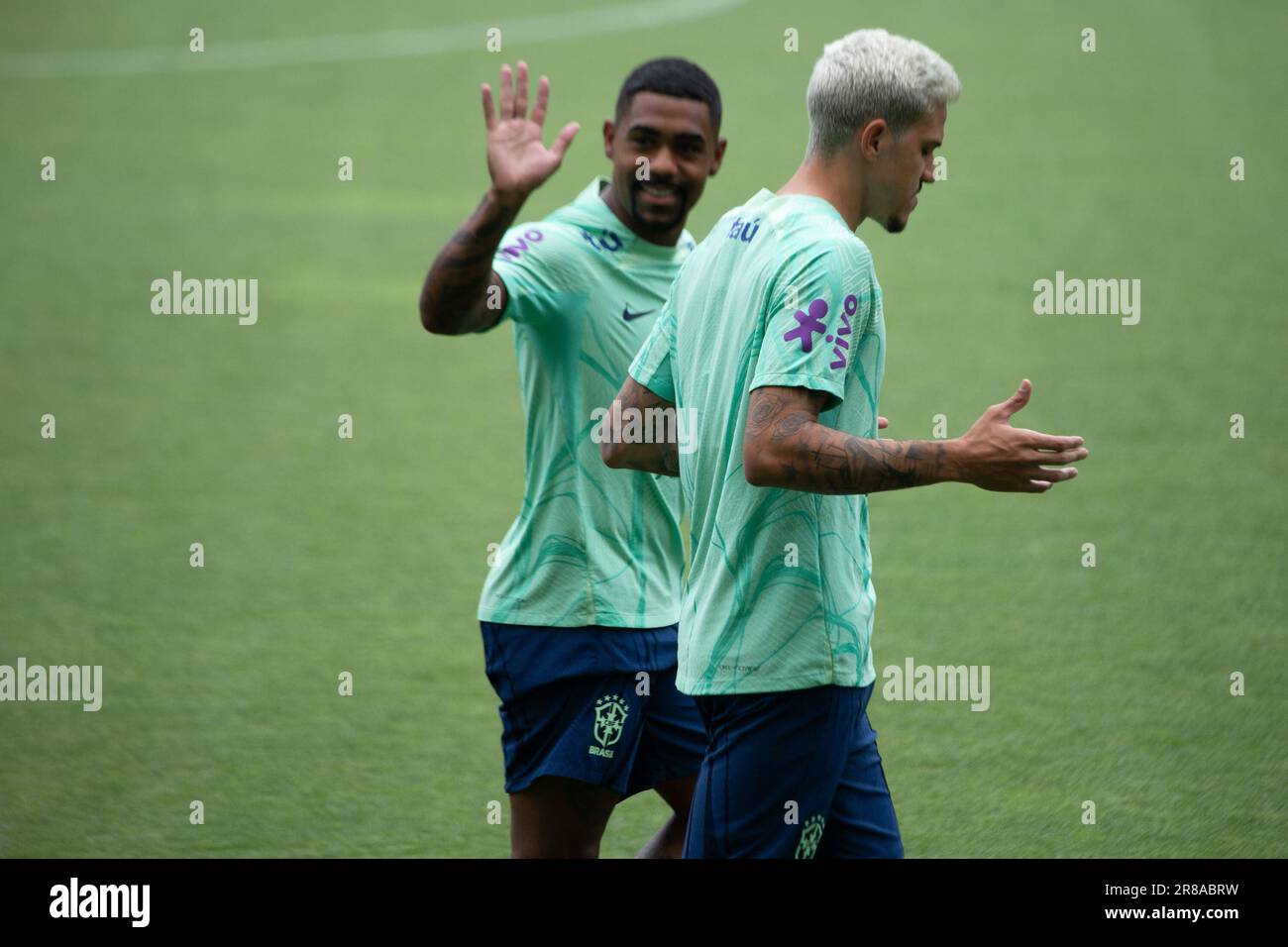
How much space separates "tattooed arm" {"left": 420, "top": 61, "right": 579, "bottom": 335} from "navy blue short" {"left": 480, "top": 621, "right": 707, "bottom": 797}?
828mm

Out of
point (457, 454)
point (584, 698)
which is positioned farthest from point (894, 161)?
point (457, 454)

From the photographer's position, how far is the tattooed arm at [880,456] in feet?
11.0

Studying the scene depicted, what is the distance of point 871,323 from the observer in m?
3.56

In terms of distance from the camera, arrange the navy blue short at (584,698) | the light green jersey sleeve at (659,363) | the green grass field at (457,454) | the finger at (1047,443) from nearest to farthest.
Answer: the finger at (1047,443), the light green jersey sleeve at (659,363), the navy blue short at (584,698), the green grass field at (457,454)

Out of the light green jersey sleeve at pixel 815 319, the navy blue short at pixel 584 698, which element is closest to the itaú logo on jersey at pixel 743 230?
the light green jersey sleeve at pixel 815 319

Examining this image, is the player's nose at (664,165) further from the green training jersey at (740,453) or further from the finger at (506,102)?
the green training jersey at (740,453)

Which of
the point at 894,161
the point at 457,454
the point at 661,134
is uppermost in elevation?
the point at 661,134

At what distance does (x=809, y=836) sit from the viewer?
3.67 metres

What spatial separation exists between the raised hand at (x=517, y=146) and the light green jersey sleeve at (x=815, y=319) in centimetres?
102

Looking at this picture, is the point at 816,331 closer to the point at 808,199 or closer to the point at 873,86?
the point at 808,199

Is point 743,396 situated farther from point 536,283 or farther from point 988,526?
point 988,526

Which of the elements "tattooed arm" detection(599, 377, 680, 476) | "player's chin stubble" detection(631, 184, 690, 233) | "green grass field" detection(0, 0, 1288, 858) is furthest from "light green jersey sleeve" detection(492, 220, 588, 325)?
"green grass field" detection(0, 0, 1288, 858)

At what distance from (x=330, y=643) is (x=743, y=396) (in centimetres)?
500

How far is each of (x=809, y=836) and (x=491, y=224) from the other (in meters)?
1.66
